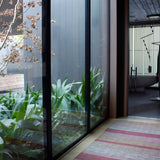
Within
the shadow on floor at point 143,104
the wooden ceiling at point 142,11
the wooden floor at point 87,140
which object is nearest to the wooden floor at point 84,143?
the wooden floor at point 87,140

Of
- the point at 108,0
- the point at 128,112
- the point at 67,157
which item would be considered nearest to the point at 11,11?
the point at 67,157

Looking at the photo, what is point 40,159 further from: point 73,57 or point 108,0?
point 108,0

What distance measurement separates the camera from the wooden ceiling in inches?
168

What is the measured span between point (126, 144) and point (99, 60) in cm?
147

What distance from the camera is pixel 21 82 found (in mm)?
1977

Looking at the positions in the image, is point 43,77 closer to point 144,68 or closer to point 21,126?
point 21,126

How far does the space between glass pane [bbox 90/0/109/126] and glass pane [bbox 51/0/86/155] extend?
396mm

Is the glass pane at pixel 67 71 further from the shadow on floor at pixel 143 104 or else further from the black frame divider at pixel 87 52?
the shadow on floor at pixel 143 104

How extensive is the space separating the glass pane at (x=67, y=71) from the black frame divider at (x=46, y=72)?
0.38 feet

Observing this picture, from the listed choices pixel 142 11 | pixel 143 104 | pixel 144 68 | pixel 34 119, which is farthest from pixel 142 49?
pixel 34 119

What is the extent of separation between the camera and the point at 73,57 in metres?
2.86

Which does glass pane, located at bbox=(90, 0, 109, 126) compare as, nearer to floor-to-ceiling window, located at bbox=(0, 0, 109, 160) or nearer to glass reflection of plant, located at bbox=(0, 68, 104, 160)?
floor-to-ceiling window, located at bbox=(0, 0, 109, 160)

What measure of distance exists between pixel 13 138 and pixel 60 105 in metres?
0.79

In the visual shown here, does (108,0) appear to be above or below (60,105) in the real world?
above
